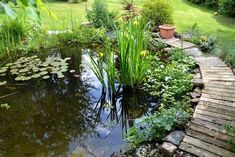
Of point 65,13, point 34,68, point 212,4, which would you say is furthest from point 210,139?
point 212,4

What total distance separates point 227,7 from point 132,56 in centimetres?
526

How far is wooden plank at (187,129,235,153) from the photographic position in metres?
2.64

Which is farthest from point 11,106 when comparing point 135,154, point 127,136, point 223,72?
point 223,72

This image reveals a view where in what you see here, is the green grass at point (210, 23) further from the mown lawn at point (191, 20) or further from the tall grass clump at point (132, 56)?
the tall grass clump at point (132, 56)

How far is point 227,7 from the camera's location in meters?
7.91

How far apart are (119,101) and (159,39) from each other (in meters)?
2.63

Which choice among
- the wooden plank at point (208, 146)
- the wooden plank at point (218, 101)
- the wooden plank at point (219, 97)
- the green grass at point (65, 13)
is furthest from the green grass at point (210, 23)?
the wooden plank at point (208, 146)

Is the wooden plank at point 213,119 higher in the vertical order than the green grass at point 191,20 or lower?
lower

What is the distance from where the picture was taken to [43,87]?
14.3 feet

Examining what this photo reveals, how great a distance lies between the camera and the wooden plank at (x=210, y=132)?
276 centimetres

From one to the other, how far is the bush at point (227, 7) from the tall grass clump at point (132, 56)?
477 cm

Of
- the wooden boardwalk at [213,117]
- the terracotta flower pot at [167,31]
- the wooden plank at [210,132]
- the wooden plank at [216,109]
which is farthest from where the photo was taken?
the terracotta flower pot at [167,31]

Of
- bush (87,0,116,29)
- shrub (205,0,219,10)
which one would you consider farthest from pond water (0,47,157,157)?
shrub (205,0,219,10)

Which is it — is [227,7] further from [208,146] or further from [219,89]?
[208,146]
